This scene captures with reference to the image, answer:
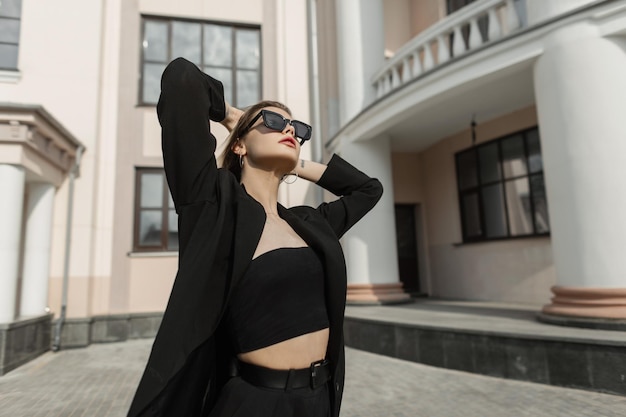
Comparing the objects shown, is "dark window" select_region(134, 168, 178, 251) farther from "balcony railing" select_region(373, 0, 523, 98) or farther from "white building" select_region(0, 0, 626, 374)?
"balcony railing" select_region(373, 0, 523, 98)

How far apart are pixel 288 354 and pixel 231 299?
0.80 ft

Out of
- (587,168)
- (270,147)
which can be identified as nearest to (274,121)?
(270,147)

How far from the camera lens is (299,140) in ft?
5.43

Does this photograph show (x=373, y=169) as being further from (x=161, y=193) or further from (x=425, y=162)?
(x=161, y=193)

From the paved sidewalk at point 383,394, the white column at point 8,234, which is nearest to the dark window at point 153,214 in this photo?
the white column at point 8,234

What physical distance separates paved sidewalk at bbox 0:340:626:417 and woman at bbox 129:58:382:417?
2984 millimetres

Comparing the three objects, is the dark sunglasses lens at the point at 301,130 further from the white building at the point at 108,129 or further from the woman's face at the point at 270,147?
the white building at the point at 108,129

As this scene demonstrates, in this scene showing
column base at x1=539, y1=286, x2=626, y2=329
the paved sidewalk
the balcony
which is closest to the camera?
the paved sidewalk

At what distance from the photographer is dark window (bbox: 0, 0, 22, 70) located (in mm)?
8576

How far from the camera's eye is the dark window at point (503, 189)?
847cm

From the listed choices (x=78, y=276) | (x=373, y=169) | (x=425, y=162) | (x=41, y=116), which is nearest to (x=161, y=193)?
(x=78, y=276)

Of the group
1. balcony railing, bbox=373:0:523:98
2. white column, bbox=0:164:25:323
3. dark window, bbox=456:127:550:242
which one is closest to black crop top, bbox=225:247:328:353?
balcony railing, bbox=373:0:523:98

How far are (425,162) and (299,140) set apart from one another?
402 inches

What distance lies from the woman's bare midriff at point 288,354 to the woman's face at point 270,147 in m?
0.61
